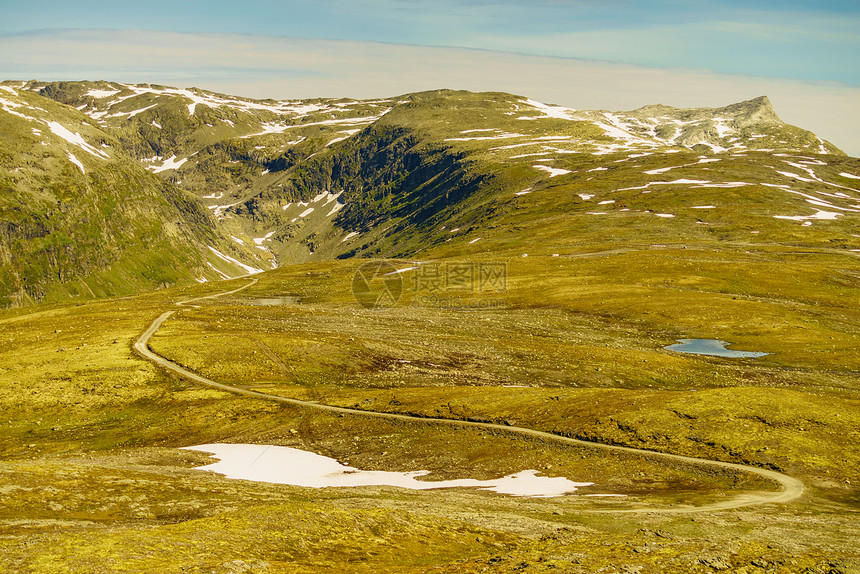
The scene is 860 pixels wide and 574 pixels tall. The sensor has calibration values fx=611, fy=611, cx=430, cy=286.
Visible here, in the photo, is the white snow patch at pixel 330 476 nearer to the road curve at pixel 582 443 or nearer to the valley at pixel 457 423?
the valley at pixel 457 423

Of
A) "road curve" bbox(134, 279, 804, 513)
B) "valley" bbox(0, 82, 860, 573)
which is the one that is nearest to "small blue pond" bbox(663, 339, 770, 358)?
"valley" bbox(0, 82, 860, 573)

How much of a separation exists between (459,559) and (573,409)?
35849 millimetres

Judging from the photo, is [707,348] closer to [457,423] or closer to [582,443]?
[582,443]

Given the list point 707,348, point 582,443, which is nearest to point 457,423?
point 582,443

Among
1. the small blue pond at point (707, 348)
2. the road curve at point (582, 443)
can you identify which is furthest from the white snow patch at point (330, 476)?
the small blue pond at point (707, 348)

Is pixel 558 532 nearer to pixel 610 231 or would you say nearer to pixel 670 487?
pixel 670 487

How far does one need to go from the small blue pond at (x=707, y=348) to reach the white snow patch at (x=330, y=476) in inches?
2192

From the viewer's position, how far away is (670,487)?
158ft

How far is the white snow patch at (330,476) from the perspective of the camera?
162ft

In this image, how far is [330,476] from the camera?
52.6 metres

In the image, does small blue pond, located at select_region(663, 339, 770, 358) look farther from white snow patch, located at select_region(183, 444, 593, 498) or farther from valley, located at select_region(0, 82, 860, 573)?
white snow patch, located at select_region(183, 444, 593, 498)

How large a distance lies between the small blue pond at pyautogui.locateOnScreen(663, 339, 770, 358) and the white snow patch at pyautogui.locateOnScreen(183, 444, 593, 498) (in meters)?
55.7

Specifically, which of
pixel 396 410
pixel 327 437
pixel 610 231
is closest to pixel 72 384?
pixel 327 437

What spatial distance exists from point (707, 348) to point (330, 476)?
71383mm
